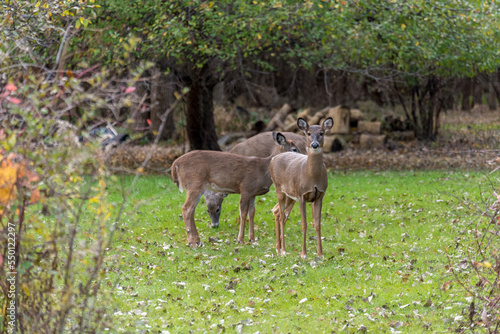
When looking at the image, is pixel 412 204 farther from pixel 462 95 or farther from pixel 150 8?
pixel 462 95

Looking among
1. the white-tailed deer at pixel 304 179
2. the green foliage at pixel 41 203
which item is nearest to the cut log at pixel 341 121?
the white-tailed deer at pixel 304 179

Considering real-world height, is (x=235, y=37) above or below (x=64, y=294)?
above

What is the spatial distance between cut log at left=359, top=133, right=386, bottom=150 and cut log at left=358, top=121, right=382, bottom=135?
0.73 m

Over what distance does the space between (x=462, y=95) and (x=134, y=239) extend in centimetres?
3296

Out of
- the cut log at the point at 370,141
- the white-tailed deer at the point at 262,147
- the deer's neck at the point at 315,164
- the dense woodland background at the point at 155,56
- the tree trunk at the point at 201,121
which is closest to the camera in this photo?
the dense woodland background at the point at 155,56

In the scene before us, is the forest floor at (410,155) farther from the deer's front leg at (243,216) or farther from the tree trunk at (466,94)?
the tree trunk at (466,94)

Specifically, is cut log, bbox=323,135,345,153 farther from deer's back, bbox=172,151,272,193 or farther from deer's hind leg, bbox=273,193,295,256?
deer's hind leg, bbox=273,193,295,256

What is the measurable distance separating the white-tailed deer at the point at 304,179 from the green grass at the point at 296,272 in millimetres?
579

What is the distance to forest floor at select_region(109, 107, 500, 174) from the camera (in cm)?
2017

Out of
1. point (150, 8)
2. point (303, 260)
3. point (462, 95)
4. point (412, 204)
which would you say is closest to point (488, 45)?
point (412, 204)

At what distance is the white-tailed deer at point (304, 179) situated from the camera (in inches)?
371

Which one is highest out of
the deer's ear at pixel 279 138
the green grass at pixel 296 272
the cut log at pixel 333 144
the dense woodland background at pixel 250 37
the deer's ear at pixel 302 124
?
the dense woodland background at pixel 250 37

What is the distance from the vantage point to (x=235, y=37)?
54.5ft

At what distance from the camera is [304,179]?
9539 millimetres
